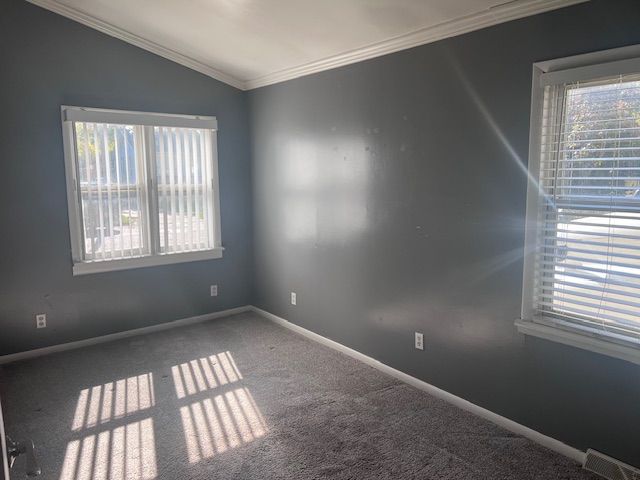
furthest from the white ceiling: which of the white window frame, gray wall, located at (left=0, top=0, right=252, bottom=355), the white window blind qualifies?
the white window blind

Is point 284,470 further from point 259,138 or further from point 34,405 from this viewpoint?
point 259,138

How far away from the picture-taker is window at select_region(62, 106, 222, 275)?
13.0ft

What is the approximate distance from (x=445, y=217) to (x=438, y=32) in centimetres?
113

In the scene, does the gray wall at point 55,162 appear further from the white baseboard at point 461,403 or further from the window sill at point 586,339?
the window sill at point 586,339

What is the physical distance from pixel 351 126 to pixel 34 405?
291 centimetres

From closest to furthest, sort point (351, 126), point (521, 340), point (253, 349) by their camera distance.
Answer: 1. point (521, 340)
2. point (351, 126)
3. point (253, 349)

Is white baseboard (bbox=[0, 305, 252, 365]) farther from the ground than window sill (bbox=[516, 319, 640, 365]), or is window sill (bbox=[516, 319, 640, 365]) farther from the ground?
window sill (bbox=[516, 319, 640, 365])

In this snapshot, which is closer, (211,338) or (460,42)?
(460,42)

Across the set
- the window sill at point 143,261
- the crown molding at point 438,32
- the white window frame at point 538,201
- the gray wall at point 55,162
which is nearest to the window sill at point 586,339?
the white window frame at point 538,201

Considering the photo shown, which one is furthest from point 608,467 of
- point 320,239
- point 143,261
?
point 143,261

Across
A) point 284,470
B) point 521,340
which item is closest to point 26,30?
point 284,470

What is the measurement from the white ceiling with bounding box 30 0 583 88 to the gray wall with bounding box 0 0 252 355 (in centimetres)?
19

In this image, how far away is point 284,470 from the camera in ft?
7.84

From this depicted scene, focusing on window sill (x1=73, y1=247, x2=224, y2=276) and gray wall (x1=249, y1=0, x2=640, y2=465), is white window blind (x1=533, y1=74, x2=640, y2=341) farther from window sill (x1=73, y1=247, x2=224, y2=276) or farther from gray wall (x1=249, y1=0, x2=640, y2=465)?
window sill (x1=73, y1=247, x2=224, y2=276)
